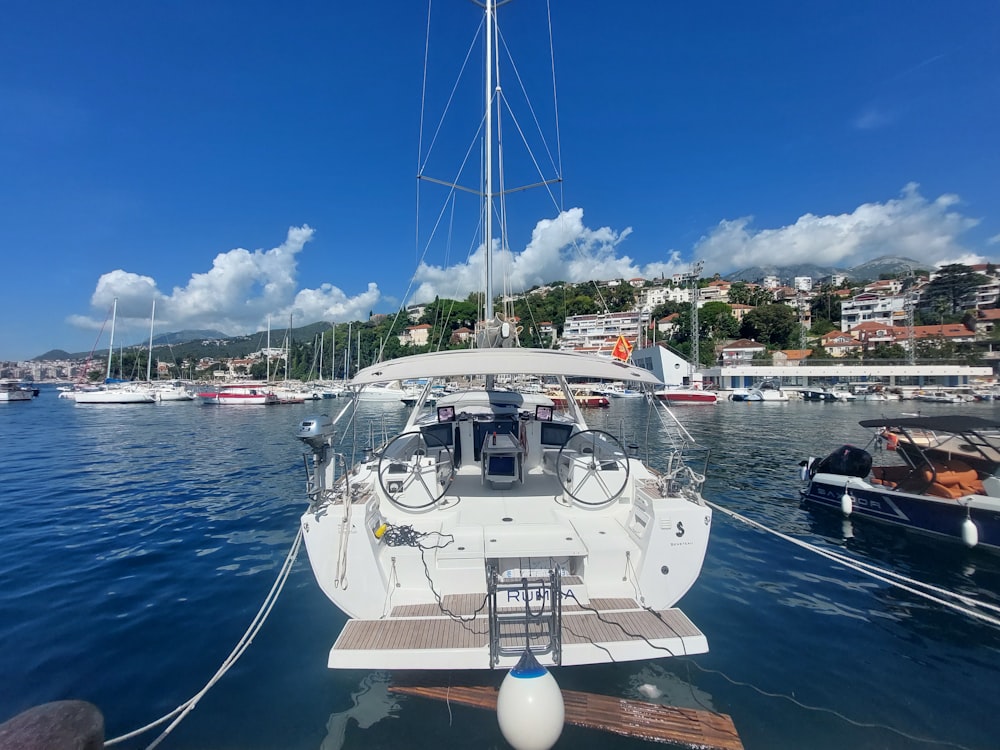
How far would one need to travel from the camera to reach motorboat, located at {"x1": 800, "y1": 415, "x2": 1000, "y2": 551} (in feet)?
24.9

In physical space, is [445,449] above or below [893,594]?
above

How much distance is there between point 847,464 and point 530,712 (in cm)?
1086

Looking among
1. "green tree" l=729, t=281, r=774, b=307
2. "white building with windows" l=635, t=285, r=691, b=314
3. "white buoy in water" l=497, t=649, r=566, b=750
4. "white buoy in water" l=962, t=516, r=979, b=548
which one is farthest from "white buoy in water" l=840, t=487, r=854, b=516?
"white building with windows" l=635, t=285, r=691, b=314

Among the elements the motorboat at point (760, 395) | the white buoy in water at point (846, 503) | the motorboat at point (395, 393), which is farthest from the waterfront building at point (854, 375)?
the white buoy in water at point (846, 503)

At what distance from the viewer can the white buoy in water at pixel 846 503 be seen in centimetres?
Result: 936

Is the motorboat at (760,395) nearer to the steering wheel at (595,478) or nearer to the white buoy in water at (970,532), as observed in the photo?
the white buoy in water at (970,532)

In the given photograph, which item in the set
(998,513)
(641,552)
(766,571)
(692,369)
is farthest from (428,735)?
(692,369)

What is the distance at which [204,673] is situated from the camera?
13.7ft

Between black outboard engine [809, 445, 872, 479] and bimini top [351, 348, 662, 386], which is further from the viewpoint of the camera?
black outboard engine [809, 445, 872, 479]

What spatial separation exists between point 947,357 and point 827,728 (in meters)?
86.6

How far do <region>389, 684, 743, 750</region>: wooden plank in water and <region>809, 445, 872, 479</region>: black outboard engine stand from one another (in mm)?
9282

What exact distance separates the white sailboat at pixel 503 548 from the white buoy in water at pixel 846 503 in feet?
20.5

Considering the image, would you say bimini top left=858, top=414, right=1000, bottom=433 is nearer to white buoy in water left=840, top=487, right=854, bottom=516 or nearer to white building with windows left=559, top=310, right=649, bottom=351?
white buoy in water left=840, top=487, right=854, bottom=516

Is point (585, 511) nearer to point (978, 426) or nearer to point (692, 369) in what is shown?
point (978, 426)
